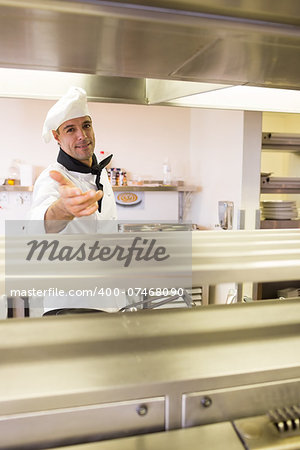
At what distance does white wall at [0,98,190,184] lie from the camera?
3.21m

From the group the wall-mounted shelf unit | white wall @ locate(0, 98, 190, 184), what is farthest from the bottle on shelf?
the wall-mounted shelf unit

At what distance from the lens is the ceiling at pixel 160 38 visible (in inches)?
9.7

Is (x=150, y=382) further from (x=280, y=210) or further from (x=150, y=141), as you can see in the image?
(x=150, y=141)

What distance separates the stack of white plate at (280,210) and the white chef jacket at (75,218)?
4.10 feet

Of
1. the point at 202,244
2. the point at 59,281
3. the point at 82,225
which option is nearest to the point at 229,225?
the point at 82,225

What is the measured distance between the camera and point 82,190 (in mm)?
1348

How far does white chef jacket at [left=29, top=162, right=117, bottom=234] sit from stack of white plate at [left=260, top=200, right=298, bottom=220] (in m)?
Result: 1.24

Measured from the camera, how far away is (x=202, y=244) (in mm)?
459

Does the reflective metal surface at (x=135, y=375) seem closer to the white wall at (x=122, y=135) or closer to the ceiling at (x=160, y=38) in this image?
the ceiling at (x=160, y=38)

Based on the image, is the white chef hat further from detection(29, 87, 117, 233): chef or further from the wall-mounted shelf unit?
the wall-mounted shelf unit

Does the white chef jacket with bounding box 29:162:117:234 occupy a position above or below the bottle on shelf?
below

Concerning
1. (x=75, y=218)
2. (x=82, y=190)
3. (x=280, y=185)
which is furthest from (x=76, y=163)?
(x=280, y=185)

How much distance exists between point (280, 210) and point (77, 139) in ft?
4.83

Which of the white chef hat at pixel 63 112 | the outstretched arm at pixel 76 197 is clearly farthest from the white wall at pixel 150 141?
the outstretched arm at pixel 76 197
